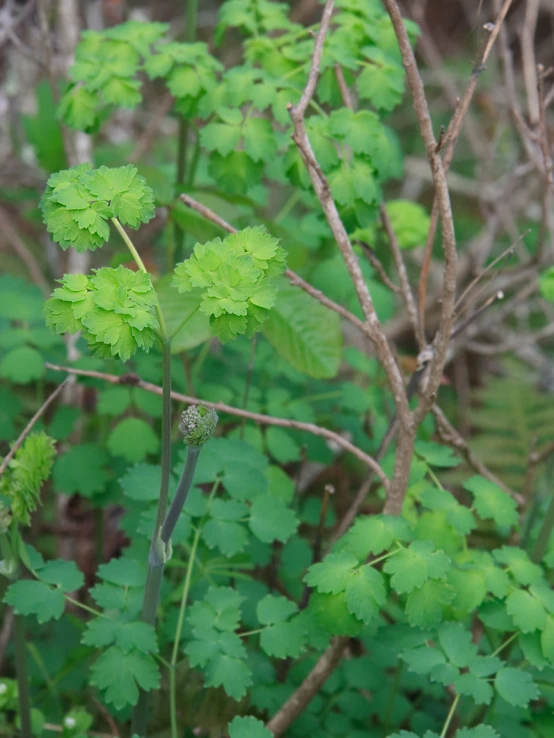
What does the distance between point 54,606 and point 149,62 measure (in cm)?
106

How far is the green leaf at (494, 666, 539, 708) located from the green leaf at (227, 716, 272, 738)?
37cm

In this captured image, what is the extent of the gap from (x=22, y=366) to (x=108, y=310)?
922mm

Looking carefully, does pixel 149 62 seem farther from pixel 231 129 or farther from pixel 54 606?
pixel 54 606

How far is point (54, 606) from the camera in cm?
118

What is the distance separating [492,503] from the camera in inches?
55.4

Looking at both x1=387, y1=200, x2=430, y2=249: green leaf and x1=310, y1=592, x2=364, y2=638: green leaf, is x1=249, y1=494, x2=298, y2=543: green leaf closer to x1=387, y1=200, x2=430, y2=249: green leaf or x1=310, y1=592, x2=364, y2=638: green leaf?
x1=310, y1=592, x2=364, y2=638: green leaf

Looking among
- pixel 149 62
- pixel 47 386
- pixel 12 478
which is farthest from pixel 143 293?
pixel 47 386

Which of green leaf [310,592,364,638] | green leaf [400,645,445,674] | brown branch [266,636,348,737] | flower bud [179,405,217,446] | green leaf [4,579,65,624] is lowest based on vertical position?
brown branch [266,636,348,737]

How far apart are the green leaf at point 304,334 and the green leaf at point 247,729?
716 mm

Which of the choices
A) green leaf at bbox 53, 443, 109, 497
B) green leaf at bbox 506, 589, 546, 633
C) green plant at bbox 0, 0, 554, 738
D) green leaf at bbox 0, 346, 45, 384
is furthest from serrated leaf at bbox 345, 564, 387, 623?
green leaf at bbox 0, 346, 45, 384

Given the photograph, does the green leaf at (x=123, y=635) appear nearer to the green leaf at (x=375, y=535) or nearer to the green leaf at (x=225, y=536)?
the green leaf at (x=225, y=536)

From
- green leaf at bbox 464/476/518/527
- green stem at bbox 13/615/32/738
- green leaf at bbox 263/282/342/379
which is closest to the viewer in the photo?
green stem at bbox 13/615/32/738

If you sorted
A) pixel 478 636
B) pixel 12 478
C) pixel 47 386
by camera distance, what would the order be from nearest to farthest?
pixel 12 478
pixel 478 636
pixel 47 386

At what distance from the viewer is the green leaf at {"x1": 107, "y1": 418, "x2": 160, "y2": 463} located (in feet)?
5.73
